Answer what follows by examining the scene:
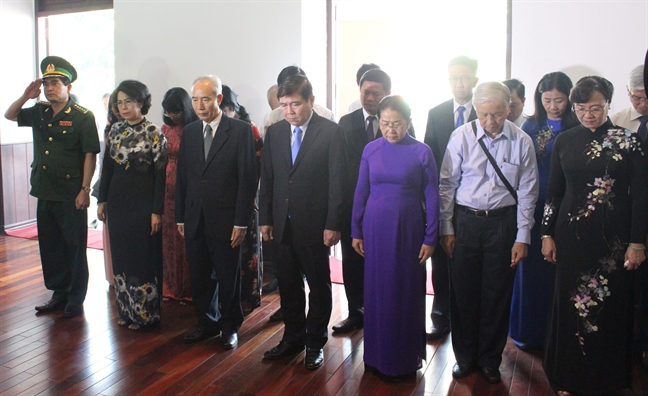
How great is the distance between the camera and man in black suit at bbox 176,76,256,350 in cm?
330

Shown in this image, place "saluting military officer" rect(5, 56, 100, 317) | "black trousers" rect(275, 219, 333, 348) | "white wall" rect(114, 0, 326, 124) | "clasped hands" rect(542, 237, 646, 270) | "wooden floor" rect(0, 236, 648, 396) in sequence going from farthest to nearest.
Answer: "white wall" rect(114, 0, 326, 124)
"saluting military officer" rect(5, 56, 100, 317)
"black trousers" rect(275, 219, 333, 348)
"wooden floor" rect(0, 236, 648, 396)
"clasped hands" rect(542, 237, 646, 270)

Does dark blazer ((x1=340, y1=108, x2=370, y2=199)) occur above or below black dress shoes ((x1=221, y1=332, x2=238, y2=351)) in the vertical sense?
above

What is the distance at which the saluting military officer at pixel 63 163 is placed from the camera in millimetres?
3939

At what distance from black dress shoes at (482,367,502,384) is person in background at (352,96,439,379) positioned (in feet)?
1.14

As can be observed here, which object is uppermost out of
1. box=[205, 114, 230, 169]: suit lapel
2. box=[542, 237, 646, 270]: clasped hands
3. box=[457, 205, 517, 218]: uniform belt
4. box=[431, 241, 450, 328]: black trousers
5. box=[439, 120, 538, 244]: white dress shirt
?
box=[205, 114, 230, 169]: suit lapel

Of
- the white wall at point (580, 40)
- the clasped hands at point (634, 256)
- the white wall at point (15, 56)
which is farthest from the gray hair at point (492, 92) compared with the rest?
the white wall at point (15, 56)

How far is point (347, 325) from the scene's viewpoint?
12.3ft

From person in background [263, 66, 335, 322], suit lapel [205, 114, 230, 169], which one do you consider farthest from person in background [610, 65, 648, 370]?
suit lapel [205, 114, 230, 169]

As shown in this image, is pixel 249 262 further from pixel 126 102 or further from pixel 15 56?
pixel 15 56

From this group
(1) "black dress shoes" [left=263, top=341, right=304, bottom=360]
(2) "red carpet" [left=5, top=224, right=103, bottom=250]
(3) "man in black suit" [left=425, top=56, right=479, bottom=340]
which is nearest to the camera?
(1) "black dress shoes" [left=263, top=341, right=304, bottom=360]

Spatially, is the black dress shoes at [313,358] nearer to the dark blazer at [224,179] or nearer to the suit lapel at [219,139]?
the dark blazer at [224,179]

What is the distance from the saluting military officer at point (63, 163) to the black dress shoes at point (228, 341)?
1225mm

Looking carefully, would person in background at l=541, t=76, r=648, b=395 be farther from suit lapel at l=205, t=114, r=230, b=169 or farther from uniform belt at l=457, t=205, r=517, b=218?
suit lapel at l=205, t=114, r=230, b=169

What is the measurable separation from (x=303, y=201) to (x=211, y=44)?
301 centimetres
